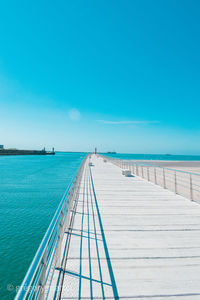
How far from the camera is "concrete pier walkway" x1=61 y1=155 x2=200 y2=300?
231 cm

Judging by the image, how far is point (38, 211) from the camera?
919 centimetres

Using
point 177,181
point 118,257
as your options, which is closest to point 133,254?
point 118,257

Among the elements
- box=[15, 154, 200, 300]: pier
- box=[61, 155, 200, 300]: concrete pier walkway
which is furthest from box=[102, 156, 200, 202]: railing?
box=[15, 154, 200, 300]: pier

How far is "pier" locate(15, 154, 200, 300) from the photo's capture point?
87.1 inches

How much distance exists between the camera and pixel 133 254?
3066 mm

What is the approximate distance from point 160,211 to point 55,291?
4.04 metres

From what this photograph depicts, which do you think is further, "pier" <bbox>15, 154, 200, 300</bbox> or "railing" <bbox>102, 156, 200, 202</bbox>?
"railing" <bbox>102, 156, 200, 202</bbox>

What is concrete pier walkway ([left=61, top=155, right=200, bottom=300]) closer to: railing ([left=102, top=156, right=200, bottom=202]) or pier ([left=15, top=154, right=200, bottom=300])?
pier ([left=15, top=154, right=200, bottom=300])

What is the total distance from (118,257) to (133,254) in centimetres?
31

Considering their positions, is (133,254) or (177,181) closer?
(133,254)

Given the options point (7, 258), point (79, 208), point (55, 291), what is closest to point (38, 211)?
point (7, 258)

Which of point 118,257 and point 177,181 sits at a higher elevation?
point 118,257

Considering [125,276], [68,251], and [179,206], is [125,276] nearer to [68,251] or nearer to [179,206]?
[68,251]

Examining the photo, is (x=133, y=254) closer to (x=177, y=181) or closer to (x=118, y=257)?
(x=118, y=257)
